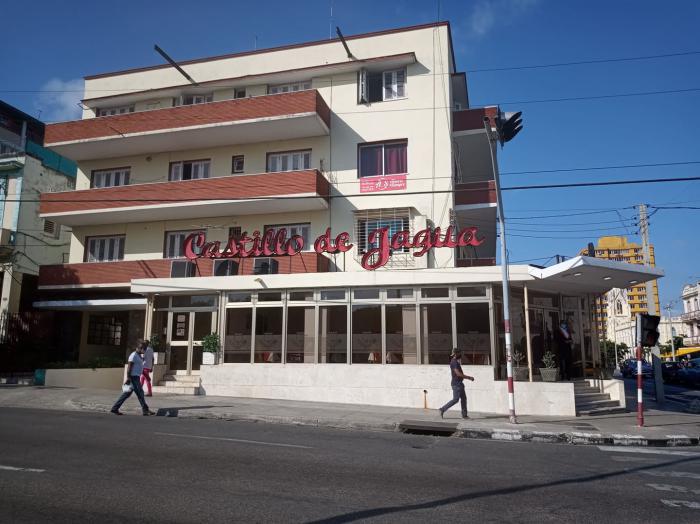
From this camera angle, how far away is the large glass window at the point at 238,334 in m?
19.3

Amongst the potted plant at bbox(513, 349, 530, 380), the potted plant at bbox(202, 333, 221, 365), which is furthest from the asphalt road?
the potted plant at bbox(202, 333, 221, 365)

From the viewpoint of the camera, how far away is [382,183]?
72.2ft

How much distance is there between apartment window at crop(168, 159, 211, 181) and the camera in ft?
81.6

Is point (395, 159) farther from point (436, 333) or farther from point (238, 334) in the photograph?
point (238, 334)

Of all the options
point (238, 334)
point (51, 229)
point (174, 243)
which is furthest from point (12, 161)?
point (238, 334)

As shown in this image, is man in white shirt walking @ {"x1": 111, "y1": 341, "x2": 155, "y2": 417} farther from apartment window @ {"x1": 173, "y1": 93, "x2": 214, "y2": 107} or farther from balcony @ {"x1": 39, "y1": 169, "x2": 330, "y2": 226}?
apartment window @ {"x1": 173, "y1": 93, "x2": 214, "y2": 107}

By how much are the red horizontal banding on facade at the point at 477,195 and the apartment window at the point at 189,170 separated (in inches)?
449

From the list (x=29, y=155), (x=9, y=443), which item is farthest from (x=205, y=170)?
(x=9, y=443)

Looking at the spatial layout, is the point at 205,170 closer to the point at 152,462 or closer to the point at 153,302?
the point at 153,302

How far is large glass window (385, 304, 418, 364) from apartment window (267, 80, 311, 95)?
11548 mm

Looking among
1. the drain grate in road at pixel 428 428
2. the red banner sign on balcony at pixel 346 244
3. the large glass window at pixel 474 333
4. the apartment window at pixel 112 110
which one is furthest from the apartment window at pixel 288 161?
the drain grate in road at pixel 428 428

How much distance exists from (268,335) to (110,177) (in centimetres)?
1321

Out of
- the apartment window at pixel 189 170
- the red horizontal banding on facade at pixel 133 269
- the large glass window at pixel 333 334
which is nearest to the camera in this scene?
the large glass window at pixel 333 334

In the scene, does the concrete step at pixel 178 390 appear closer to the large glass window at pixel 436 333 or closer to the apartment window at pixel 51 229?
the large glass window at pixel 436 333
